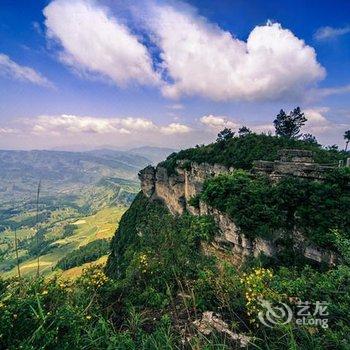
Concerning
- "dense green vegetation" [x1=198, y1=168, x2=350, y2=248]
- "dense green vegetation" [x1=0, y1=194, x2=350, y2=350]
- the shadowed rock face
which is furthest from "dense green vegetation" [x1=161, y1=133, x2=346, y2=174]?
"dense green vegetation" [x1=0, y1=194, x2=350, y2=350]

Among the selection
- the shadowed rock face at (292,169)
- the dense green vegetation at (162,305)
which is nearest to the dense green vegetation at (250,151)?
the shadowed rock face at (292,169)

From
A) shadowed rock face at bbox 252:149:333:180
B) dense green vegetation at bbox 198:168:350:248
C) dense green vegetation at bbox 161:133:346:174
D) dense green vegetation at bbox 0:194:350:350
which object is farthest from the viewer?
dense green vegetation at bbox 161:133:346:174

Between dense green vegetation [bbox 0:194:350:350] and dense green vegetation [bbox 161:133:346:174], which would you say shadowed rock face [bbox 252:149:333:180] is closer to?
dense green vegetation [bbox 0:194:350:350]

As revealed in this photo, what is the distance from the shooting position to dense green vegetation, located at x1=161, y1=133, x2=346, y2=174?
4394 cm

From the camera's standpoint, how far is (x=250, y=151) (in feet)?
156

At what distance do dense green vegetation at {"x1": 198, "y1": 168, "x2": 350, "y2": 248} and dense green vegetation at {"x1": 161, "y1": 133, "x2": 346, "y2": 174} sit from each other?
18.1 metres

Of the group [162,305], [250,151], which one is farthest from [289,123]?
[162,305]

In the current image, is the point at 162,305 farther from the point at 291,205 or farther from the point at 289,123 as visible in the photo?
the point at 289,123

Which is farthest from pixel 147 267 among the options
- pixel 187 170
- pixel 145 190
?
pixel 145 190

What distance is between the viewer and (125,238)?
6944cm

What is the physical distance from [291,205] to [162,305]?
1573 cm

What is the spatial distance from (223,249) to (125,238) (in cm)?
4690

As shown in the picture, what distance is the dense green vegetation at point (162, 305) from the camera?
4.69 meters

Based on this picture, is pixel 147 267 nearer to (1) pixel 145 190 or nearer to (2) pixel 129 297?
(2) pixel 129 297
